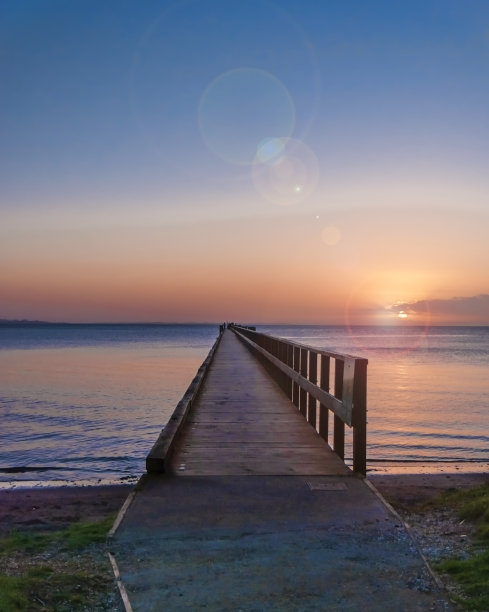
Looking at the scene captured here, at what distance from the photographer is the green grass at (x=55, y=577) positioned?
138 inches

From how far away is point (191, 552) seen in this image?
4164 mm

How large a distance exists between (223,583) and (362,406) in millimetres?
2904

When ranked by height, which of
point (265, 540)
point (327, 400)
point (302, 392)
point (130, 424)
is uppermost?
point (327, 400)

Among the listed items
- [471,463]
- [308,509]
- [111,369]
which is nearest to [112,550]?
[308,509]

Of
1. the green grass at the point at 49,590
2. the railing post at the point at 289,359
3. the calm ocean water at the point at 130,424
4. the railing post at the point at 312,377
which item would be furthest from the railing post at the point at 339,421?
the calm ocean water at the point at 130,424

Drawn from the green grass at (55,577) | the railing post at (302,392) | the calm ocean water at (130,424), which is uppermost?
the railing post at (302,392)

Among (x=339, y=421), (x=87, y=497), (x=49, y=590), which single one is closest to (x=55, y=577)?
(x=49, y=590)

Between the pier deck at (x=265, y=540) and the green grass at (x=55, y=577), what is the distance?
0.21 metres

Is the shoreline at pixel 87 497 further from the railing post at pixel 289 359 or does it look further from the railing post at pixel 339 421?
the railing post at pixel 339 421

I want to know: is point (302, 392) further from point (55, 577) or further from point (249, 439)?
point (55, 577)

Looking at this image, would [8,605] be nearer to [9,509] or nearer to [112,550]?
[112,550]

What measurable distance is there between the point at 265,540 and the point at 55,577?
1.48m

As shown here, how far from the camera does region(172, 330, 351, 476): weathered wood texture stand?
670 centimetres

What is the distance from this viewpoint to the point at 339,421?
7.09 meters
